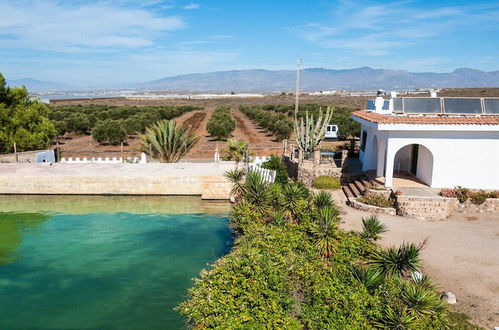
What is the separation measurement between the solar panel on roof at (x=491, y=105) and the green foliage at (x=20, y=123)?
26165 millimetres

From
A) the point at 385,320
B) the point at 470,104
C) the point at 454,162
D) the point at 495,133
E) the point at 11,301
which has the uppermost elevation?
the point at 470,104

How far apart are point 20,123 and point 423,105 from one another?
2405 cm

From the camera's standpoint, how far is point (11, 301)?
1134cm

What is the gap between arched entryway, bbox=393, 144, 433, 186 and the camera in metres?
19.0

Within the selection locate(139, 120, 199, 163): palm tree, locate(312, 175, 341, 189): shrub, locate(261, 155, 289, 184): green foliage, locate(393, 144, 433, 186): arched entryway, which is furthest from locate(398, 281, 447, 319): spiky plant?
locate(139, 120, 199, 163): palm tree

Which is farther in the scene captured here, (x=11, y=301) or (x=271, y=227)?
(x=271, y=227)

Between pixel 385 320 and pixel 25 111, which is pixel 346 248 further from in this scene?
pixel 25 111

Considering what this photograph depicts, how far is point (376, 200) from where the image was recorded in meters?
17.2

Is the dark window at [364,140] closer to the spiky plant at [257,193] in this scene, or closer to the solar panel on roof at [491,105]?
the solar panel on roof at [491,105]

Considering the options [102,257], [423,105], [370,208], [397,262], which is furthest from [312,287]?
[423,105]

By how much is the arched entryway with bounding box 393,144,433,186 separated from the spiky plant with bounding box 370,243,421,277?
9.47 metres

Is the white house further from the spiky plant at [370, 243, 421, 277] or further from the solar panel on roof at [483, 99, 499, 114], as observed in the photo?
the spiky plant at [370, 243, 421, 277]

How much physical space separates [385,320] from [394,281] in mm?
1531

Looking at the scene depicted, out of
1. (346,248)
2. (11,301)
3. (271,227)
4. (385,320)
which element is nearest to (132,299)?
(11,301)
